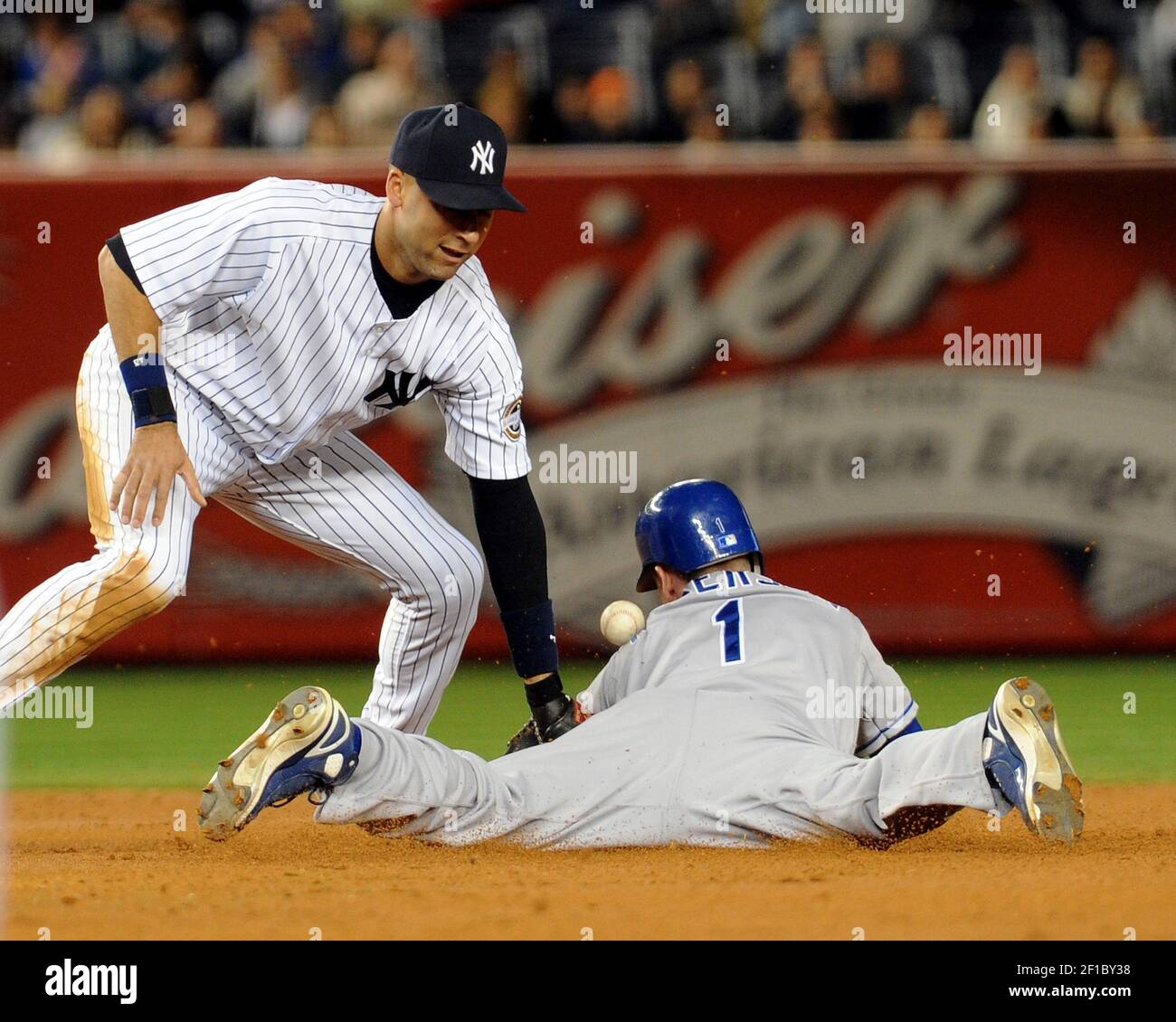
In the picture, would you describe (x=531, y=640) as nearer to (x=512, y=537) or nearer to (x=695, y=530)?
(x=512, y=537)

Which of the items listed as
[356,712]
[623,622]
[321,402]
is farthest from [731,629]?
[356,712]

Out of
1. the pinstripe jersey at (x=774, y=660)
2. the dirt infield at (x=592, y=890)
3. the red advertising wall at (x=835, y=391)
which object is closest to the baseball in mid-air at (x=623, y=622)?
the pinstripe jersey at (x=774, y=660)

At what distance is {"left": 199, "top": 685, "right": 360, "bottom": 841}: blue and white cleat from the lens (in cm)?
404

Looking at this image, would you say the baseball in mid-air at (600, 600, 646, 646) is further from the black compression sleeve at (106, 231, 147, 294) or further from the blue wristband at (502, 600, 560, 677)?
the black compression sleeve at (106, 231, 147, 294)

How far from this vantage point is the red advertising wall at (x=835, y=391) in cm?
874

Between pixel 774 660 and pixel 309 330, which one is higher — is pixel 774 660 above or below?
below

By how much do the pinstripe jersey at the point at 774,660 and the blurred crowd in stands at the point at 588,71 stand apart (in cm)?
545

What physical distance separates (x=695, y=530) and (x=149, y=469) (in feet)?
4.77

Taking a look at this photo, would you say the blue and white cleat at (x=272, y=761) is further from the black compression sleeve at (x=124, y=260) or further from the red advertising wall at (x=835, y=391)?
the red advertising wall at (x=835, y=391)

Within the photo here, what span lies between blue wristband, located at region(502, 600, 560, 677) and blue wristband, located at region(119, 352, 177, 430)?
1152 mm

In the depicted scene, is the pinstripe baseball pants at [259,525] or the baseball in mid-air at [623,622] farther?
the baseball in mid-air at [623,622]

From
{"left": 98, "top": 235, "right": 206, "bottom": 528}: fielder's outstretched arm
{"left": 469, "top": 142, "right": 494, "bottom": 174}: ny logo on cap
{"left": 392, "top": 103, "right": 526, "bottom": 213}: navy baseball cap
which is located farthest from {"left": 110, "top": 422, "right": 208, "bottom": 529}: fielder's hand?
{"left": 469, "top": 142, "right": 494, "bottom": 174}: ny logo on cap

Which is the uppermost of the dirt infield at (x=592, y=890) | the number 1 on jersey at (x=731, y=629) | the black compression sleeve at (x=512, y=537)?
the black compression sleeve at (x=512, y=537)

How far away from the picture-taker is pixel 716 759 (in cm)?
433
